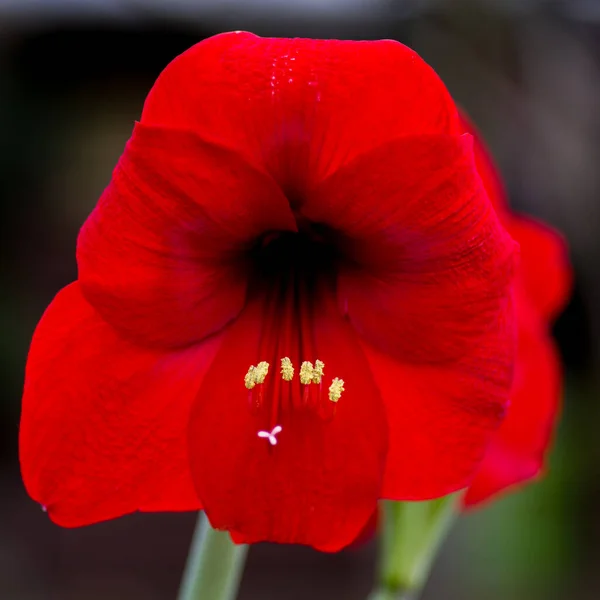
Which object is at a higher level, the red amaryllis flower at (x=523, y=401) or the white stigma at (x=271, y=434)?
the white stigma at (x=271, y=434)

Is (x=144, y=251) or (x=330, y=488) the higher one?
(x=144, y=251)

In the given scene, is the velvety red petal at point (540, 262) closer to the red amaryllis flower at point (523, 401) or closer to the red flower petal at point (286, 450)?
the red amaryllis flower at point (523, 401)

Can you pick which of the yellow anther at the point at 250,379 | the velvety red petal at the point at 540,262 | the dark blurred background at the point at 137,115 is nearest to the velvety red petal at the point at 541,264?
the velvety red petal at the point at 540,262

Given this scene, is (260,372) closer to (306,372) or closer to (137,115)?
(306,372)

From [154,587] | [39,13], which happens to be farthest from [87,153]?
[154,587]

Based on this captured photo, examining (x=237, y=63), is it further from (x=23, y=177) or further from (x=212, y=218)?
(x=23, y=177)

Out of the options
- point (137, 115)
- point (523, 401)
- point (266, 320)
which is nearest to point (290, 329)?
point (266, 320)
